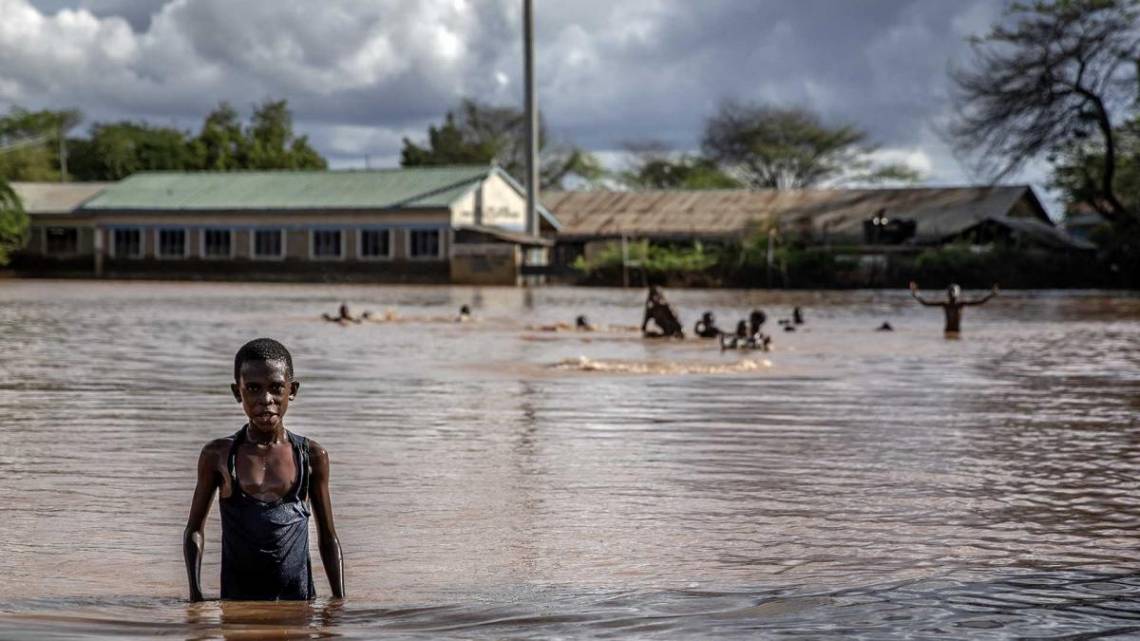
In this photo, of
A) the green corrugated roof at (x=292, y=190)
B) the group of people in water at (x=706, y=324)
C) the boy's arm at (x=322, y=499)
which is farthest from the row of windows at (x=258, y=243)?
the boy's arm at (x=322, y=499)

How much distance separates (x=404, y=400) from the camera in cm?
1458

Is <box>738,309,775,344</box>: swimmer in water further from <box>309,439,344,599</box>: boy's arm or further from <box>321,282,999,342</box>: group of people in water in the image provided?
<box>309,439,344,599</box>: boy's arm

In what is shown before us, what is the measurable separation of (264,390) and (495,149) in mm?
86291

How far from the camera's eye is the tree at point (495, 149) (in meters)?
90.2

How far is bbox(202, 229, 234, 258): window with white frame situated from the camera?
67.4 meters

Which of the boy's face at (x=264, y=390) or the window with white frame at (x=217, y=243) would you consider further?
the window with white frame at (x=217, y=243)

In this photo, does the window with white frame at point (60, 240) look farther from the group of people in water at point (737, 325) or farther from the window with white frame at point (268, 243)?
the group of people in water at point (737, 325)

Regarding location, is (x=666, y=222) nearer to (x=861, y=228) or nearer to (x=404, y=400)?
(x=861, y=228)

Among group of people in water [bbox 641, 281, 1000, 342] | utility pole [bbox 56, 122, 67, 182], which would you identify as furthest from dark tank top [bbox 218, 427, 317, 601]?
utility pole [bbox 56, 122, 67, 182]

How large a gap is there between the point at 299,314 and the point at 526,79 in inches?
1107

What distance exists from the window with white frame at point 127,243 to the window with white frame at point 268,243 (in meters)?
5.48

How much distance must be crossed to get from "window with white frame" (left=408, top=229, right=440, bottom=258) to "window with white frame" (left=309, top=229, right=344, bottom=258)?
301cm

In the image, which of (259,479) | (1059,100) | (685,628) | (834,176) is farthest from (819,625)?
(834,176)

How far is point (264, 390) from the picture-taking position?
5.17 meters
